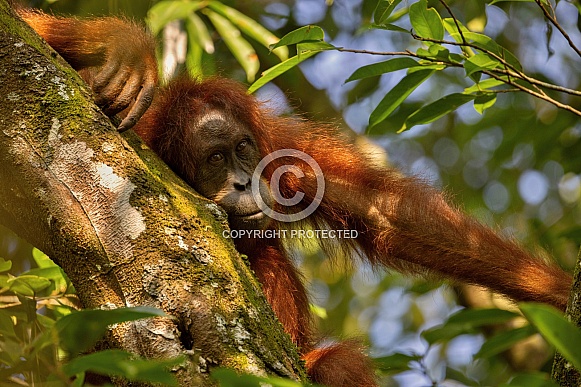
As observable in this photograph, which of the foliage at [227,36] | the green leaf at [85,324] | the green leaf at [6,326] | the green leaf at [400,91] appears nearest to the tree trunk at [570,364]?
the green leaf at [400,91]

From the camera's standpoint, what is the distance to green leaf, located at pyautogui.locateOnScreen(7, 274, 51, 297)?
3074 mm

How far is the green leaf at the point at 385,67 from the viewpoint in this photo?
3125 mm

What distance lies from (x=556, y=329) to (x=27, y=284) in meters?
2.27

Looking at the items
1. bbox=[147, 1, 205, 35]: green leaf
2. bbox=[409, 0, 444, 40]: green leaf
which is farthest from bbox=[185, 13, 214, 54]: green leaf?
bbox=[409, 0, 444, 40]: green leaf

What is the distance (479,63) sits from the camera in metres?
2.85

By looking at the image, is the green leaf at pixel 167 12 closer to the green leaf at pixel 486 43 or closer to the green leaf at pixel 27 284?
the green leaf at pixel 27 284

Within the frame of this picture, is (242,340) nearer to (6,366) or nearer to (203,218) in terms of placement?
(203,218)

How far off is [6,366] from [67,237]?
603 mm

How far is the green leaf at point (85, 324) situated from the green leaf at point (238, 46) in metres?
3.63

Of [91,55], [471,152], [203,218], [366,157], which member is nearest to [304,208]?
[366,157]

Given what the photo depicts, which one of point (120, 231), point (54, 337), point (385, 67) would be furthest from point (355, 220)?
point (54, 337)

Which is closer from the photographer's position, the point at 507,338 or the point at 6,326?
the point at 6,326

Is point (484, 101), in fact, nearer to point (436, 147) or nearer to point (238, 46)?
point (238, 46)

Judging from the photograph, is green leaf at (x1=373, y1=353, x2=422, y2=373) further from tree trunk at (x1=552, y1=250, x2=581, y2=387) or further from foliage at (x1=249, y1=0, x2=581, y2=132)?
tree trunk at (x1=552, y1=250, x2=581, y2=387)
